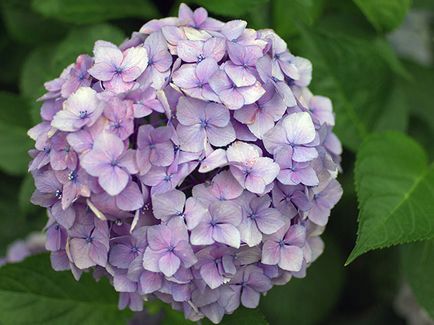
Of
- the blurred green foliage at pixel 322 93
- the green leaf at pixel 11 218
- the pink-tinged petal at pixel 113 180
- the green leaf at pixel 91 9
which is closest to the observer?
the pink-tinged petal at pixel 113 180

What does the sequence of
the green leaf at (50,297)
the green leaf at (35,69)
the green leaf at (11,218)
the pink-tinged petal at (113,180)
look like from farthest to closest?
the green leaf at (11,218), the green leaf at (35,69), the green leaf at (50,297), the pink-tinged petal at (113,180)

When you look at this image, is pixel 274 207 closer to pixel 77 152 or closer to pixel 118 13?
pixel 77 152

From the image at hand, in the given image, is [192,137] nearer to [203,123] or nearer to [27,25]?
[203,123]

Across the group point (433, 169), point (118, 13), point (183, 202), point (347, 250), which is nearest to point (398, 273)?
point (347, 250)

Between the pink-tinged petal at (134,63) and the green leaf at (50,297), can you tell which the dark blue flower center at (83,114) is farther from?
the green leaf at (50,297)

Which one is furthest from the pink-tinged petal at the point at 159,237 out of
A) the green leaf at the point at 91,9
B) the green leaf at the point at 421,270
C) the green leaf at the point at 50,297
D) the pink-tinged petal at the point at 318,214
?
the green leaf at the point at 91,9

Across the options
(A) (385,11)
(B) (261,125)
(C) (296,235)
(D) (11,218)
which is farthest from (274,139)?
(D) (11,218)

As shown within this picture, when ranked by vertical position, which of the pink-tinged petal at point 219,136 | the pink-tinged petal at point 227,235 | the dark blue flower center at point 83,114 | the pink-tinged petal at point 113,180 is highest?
the pink-tinged petal at point 219,136
